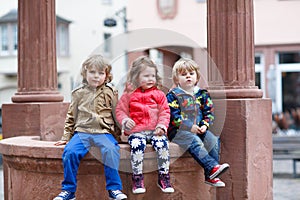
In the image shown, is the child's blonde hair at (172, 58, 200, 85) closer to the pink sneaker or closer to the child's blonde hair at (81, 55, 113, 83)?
the child's blonde hair at (81, 55, 113, 83)

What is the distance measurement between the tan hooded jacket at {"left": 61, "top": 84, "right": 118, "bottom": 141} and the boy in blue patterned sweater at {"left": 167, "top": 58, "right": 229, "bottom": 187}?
0.48 m

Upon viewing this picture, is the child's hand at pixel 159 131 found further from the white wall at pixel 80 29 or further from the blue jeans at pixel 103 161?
the white wall at pixel 80 29

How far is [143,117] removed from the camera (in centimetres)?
519

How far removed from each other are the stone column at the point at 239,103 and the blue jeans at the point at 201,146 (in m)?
0.30

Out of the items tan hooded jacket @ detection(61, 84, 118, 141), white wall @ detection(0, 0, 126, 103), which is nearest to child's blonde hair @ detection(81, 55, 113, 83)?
tan hooded jacket @ detection(61, 84, 118, 141)

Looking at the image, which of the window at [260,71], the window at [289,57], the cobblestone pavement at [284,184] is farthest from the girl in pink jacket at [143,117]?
the window at [289,57]

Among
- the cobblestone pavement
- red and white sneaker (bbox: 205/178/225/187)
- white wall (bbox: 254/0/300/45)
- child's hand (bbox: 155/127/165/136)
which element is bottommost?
the cobblestone pavement

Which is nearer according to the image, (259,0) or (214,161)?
(214,161)

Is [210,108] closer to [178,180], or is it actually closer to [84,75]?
[178,180]

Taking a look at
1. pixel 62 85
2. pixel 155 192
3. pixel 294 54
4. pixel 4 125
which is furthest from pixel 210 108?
pixel 62 85

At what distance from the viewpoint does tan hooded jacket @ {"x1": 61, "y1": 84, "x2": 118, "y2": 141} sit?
5.26 m

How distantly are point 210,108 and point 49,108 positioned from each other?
219 centimetres

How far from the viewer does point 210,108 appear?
5465 millimetres

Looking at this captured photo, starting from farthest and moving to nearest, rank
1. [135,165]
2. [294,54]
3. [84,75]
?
1. [294,54]
2. [84,75]
3. [135,165]
